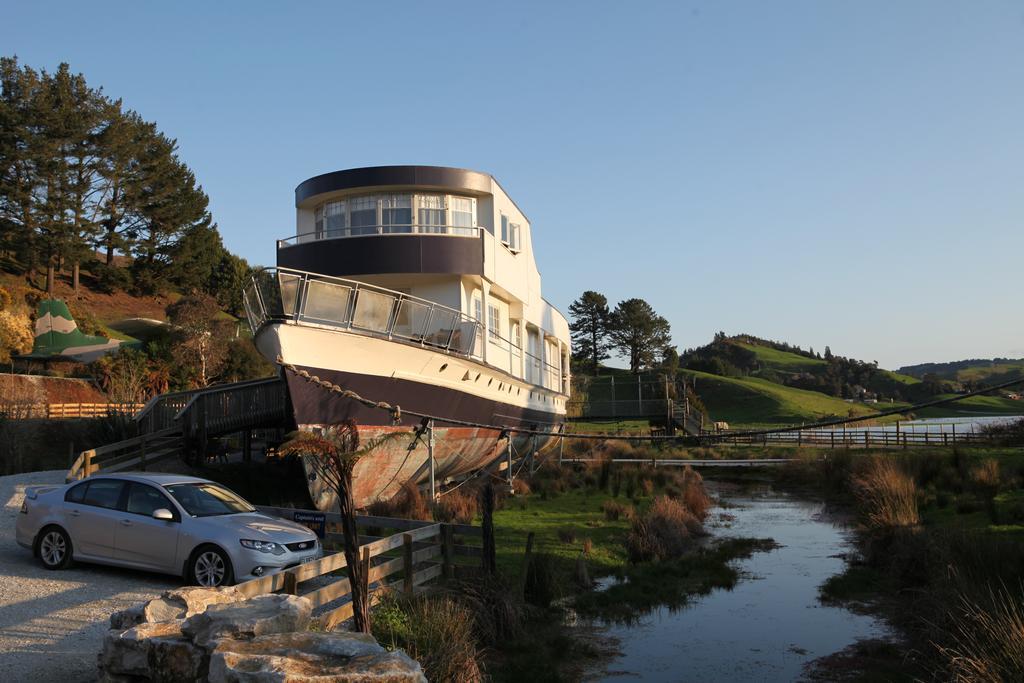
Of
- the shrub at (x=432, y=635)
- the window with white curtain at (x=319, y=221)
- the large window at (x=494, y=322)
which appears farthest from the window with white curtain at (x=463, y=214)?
the shrub at (x=432, y=635)

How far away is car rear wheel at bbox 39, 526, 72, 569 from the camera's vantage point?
487 inches

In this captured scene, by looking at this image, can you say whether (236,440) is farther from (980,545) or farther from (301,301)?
(980,545)

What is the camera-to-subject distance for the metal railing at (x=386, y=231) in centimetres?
2156

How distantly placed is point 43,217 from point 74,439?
34.6m

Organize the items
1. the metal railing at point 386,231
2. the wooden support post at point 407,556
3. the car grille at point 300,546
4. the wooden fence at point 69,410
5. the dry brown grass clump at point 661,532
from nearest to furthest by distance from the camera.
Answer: the wooden support post at point 407,556 < the car grille at point 300,546 < the dry brown grass clump at point 661,532 < the metal railing at point 386,231 < the wooden fence at point 69,410

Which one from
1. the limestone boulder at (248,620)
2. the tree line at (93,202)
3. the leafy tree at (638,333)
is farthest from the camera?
the leafy tree at (638,333)

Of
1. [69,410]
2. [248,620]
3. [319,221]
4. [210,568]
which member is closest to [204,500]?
[210,568]

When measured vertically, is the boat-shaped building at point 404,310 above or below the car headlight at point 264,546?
above

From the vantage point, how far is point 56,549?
40.7 feet

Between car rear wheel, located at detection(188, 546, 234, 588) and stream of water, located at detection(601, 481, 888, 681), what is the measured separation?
5.15 meters

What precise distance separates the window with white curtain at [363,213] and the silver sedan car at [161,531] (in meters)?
10.2

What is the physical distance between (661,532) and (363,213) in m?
11.1

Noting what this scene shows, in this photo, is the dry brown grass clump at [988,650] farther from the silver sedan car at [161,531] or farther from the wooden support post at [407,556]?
the silver sedan car at [161,531]

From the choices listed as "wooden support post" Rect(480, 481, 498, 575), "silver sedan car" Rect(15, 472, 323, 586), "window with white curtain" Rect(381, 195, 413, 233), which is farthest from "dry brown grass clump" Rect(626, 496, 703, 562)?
"window with white curtain" Rect(381, 195, 413, 233)
